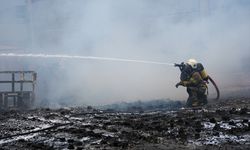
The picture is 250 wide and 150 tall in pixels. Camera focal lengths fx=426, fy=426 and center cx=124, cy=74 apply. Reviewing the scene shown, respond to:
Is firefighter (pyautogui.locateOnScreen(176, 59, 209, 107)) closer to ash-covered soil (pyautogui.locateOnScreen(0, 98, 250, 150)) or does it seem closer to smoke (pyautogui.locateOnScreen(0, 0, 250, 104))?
ash-covered soil (pyautogui.locateOnScreen(0, 98, 250, 150))

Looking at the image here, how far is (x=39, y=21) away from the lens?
22.8m

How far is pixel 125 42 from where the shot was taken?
19.0m

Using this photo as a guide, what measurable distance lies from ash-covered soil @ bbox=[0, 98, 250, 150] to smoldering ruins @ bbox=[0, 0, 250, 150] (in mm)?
63

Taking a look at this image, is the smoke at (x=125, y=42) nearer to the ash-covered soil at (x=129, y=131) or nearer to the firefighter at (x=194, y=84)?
the firefighter at (x=194, y=84)

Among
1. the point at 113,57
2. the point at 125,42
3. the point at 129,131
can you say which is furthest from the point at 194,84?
the point at 125,42

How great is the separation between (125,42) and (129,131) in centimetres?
1270

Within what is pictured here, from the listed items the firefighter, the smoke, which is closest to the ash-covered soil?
the firefighter

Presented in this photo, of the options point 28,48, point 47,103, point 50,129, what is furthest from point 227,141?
point 28,48

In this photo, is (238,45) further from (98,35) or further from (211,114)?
(211,114)

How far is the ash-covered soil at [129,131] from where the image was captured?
5.54 metres

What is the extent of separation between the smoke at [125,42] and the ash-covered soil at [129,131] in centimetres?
605

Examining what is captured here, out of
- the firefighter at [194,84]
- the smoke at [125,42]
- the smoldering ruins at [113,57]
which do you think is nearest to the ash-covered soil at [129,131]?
the smoldering ruins at [113,57]

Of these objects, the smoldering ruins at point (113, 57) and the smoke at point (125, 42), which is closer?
the smoldering ruins at point (113, 57)

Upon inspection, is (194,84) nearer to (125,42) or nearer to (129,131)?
(129,131)
